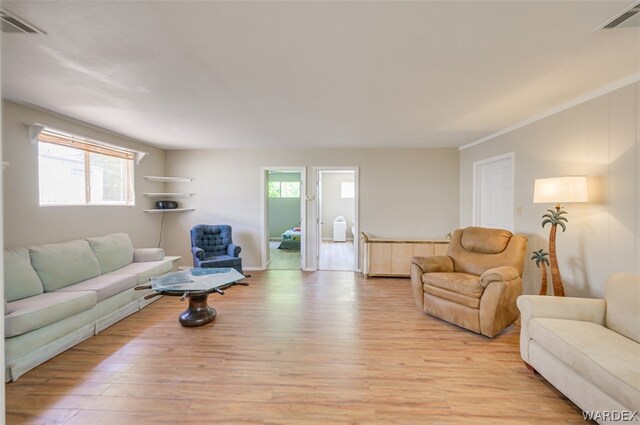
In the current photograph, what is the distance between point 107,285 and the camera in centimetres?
284

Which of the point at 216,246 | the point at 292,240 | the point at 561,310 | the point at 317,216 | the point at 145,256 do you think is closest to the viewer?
the point at 561,310

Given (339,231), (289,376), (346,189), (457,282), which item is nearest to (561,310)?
(457,282)

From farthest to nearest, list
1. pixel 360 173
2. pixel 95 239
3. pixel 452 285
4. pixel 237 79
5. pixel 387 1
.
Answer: pixel 360 173
pixel 95 239
pixel 452 285
pixel 237 79
pixel 387 1

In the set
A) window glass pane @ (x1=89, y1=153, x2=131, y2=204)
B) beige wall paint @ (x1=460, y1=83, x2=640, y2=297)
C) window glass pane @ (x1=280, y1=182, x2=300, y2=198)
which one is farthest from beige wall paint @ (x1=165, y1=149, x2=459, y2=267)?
window glass pane @ (x1=280, y1=182, x2=300, y2=198)

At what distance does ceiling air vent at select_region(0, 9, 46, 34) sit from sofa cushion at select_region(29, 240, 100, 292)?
2111mm

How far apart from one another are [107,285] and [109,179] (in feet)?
6.23

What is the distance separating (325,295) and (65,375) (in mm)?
2713

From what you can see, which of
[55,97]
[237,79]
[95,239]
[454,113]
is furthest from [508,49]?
[95,239]

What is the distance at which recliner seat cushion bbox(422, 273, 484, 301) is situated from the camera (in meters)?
2.72

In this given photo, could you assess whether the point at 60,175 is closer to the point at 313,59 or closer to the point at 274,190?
the point at 313,59

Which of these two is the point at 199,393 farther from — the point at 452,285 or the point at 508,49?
the point at 508,49

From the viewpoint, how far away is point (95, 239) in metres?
3.40

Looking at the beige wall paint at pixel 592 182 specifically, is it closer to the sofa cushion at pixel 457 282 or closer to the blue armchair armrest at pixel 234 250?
the sofa cushion at pixel 457 282

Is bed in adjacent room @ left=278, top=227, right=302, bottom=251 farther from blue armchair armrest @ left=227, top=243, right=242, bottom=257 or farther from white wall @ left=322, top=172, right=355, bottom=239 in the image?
blue armchair armrest @ left=227, top=243, right=242, bottom=257
